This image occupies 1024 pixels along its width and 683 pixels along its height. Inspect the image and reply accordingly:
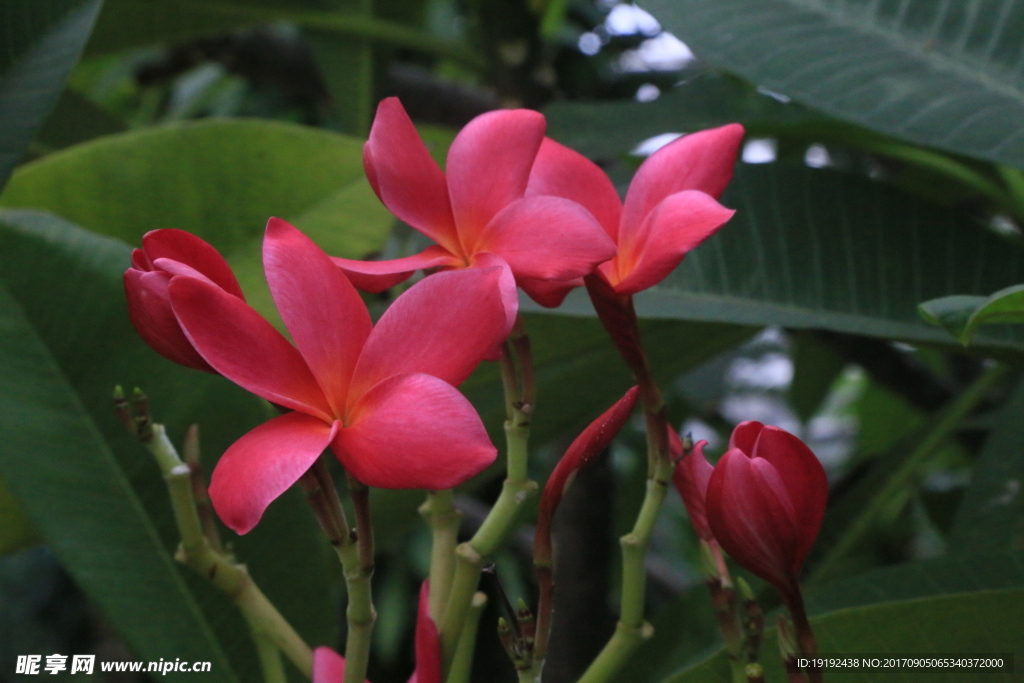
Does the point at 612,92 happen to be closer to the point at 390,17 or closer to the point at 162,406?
the point at 390,17

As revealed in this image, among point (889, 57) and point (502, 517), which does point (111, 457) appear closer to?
point (502, 517)

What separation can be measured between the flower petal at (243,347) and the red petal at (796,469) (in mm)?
152

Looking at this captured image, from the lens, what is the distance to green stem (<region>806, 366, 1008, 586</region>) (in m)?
0.83

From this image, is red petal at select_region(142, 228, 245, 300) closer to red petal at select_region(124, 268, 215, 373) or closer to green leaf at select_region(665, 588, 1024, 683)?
red petal at select_region(124, 268, 215, 373)

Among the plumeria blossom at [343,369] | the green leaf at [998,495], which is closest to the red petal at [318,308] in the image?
the plumeria blossom at [343,369]

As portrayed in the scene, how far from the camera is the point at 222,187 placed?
0.74 meters

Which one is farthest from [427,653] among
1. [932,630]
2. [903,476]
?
[903,476]

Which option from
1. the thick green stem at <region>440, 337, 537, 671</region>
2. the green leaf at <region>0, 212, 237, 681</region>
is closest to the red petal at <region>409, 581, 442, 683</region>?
the thick green stem at <region>440, 337, 537, 671</region>

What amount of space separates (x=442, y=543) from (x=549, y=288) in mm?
118

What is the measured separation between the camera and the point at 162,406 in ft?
1.83

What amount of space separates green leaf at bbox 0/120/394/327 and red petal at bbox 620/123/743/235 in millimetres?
380

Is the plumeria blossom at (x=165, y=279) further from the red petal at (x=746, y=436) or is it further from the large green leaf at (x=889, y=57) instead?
the large green leaf at (x=889, y=57)

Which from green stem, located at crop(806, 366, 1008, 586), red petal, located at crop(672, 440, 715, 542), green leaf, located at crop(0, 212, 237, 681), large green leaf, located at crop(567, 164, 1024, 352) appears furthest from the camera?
green stem, located at crop(806, 366, 1008, 586)

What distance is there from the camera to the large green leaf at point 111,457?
1.65 ft
